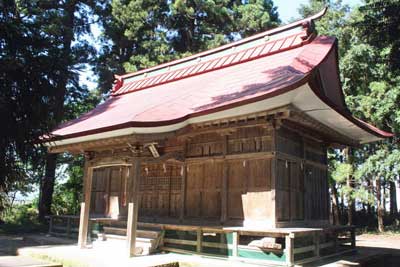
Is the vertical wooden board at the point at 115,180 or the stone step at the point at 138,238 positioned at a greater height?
the vertical wooden board at the point at 115,180

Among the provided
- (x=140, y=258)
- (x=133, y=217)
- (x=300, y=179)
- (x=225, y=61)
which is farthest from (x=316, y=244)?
(x=225, y=61)

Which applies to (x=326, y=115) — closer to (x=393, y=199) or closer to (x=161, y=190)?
(x=161, y=190)

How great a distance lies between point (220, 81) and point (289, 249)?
4826 millimetres

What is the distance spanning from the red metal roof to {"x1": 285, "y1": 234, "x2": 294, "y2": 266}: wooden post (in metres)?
2.65

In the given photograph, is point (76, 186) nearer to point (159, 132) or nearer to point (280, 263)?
point (159, 132)

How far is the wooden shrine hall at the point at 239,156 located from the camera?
24.8ft

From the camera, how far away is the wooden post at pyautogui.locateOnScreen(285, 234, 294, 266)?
6974 millimetres

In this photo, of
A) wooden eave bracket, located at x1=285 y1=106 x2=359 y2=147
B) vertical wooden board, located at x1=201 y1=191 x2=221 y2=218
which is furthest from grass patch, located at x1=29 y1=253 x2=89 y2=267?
wooden eave bracket, located at x1=285 y1=106 x2=359 y2=147

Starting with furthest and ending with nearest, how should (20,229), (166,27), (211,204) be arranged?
(166,27)
(20,229)
(211,204)

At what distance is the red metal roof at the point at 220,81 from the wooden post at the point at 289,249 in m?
2.65

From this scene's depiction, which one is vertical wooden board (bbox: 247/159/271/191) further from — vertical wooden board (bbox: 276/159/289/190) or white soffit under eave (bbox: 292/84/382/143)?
white soffit under eave (bbox: 292/84/382/143)

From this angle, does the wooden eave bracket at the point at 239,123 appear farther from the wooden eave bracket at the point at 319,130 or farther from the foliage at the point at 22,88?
the foliage at the point at 22,88

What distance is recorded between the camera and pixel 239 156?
864cm

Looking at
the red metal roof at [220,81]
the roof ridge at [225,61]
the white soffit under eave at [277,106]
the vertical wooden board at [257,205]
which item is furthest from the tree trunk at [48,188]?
the vertical wooden board at [257,205]
